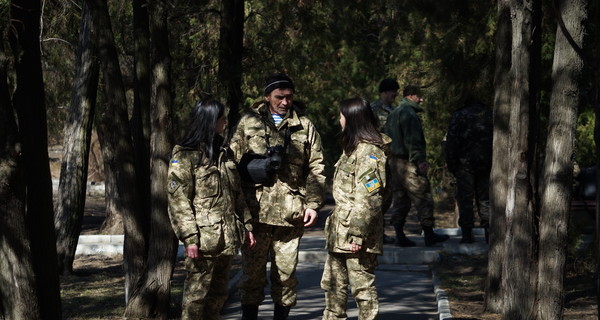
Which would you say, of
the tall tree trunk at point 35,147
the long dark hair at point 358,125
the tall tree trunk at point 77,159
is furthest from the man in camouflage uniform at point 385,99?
the tall tree trunk at point 35,147

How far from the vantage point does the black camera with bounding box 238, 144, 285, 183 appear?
751cm

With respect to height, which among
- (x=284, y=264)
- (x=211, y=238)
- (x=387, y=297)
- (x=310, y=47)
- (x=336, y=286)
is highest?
(x=310, y=47)

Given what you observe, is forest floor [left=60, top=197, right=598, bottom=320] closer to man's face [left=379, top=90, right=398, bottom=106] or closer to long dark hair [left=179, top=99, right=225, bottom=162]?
man's face [left=379, top=90, right=398, bottom=106]

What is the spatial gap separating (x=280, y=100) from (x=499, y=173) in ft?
8.00

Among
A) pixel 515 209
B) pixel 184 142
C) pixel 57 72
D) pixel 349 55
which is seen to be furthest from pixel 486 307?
pixel 349 55

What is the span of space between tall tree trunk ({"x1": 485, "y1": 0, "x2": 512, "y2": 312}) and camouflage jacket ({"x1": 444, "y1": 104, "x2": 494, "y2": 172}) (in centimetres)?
330

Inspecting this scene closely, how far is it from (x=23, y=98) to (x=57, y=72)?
10277 mm

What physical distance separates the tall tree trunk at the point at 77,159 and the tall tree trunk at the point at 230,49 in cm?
163

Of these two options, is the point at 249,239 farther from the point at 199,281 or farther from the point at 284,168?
the point at 284,168

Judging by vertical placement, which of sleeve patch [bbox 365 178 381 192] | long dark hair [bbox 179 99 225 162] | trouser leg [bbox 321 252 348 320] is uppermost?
long dark hair [bbox 179 99 225 162]

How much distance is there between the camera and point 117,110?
8281mm

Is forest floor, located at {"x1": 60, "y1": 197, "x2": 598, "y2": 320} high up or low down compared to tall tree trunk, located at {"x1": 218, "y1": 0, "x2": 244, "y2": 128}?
down

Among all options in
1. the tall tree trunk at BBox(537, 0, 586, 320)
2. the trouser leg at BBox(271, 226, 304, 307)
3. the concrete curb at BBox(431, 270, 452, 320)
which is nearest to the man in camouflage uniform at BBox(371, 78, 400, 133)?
the concrete curb at BBox(431, 270, 452, 320)

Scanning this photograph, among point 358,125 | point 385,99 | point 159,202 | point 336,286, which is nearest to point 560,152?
point 358,125
